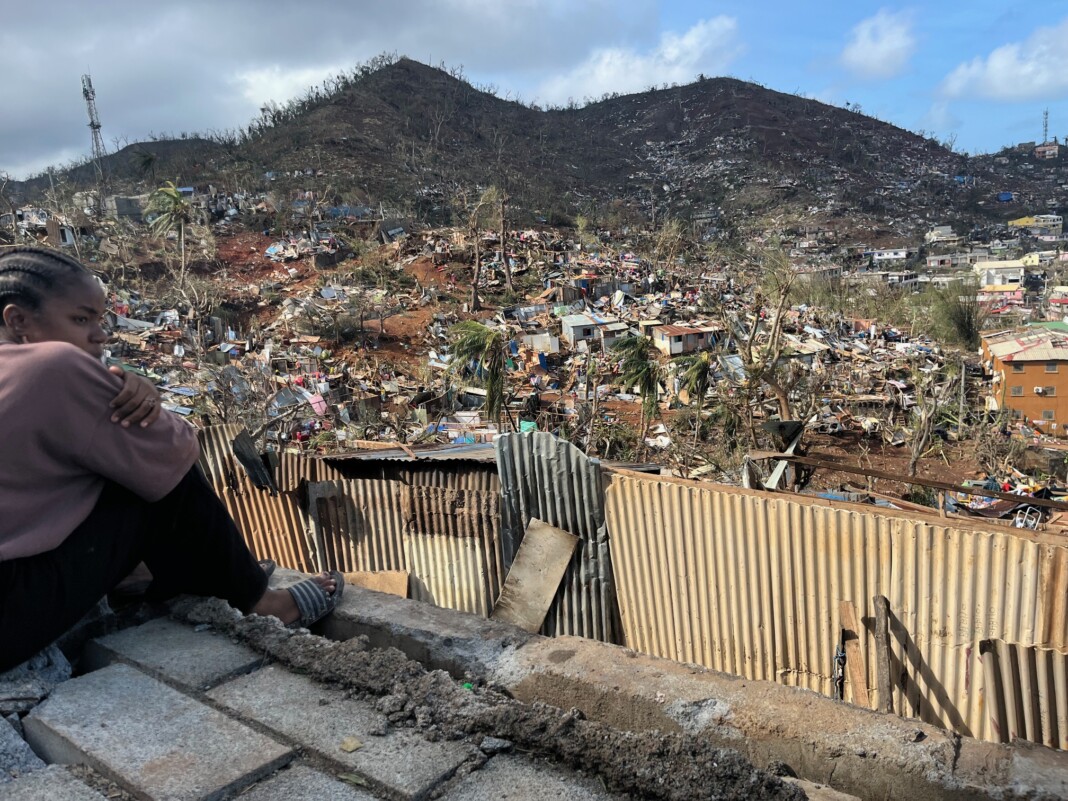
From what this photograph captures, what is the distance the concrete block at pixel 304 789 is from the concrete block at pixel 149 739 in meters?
0.03

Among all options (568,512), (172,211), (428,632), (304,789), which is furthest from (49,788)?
(172,211)

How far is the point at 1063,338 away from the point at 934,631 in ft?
69.6

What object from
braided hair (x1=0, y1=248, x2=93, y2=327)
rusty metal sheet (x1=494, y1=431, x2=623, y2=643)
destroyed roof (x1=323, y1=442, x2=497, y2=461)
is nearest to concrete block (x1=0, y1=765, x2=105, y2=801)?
braided hair (x1=0, y1=248, x2=93, y2=327)

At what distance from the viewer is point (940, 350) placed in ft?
79.7

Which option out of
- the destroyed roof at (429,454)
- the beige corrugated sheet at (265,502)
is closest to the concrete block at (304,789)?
the destroyed roof at (429,454)

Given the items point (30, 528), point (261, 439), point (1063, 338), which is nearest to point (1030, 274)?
point (1063, 338)

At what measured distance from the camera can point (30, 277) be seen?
1790mm

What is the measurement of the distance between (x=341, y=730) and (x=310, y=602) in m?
0.75

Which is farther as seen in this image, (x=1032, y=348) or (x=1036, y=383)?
(x=1036, y=383)

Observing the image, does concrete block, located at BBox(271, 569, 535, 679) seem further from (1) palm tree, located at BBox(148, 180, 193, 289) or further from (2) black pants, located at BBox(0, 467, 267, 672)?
(1) palm tree, located at BBox(148, 180, 193, 289)

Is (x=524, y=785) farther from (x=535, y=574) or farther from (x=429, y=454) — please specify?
(x=429, y=454)

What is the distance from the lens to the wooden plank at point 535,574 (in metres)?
3.64

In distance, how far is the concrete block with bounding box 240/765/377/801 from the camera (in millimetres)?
1225

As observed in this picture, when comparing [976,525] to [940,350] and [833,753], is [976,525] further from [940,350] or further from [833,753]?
[940,350]
